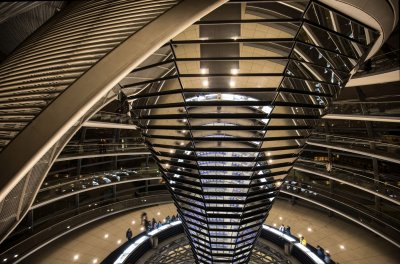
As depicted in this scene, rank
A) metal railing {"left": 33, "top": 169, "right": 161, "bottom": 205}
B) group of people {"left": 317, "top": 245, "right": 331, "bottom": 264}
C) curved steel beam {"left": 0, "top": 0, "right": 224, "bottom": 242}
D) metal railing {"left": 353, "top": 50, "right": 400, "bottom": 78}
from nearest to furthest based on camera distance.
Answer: curved steel beam {"left": 0, "top": 0, "right": 224, "bottom": 242} → metal railing {"left": 353, "top": 50, "right": 400, "bottom": 78} → group of people {"left": 317, "top": 245, "right": 331, "bottom": 264} → metal railing {"left": 33, "top": 169, "right": 161, "bottom": 205}

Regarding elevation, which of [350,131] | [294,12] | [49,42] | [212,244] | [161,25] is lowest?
[212,244]

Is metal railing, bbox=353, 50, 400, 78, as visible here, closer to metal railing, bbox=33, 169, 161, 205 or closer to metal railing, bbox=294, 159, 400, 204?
metal railing, bbox=294, 159, 400, 204

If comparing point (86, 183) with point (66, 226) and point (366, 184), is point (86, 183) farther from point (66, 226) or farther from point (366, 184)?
point (366, 184)

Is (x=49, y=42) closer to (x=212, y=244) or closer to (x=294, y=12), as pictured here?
(x=294, y=12)

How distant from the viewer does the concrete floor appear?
546 inches

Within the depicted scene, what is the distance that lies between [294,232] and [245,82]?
13.9 meters

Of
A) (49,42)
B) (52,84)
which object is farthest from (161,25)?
(49,42)

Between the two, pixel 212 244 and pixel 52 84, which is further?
pixel 212 244

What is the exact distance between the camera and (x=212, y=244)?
11234 millimetres

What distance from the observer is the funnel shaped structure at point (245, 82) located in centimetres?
581

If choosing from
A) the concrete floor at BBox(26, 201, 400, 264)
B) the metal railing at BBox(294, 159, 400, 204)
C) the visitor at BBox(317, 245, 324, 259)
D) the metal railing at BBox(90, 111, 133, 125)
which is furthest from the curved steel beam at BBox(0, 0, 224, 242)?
the visitor at BBox(317, 245, 324, 259)

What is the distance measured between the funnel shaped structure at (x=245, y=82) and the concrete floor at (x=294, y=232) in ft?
28.9

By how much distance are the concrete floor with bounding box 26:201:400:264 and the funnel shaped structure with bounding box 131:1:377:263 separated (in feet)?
28.9

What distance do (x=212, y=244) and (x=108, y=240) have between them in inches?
316
